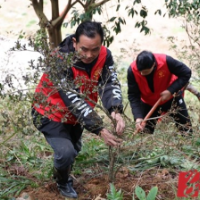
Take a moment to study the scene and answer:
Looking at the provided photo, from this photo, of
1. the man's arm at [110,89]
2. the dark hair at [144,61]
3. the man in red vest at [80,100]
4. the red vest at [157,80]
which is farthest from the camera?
the red vest at [157,80]

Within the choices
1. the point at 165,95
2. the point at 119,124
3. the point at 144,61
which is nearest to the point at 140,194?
the point at 119,124

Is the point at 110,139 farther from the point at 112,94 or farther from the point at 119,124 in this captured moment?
the point at 112,94

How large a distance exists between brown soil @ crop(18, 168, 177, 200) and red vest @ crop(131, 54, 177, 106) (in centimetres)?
103

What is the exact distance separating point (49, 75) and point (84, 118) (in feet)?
1.71

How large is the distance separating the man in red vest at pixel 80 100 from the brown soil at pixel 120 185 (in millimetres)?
132

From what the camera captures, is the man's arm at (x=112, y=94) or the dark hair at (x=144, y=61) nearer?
the man's arm at (x=112, y=94)

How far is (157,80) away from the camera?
14.1 feet

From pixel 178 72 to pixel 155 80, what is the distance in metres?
0.26

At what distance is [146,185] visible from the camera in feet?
11.1

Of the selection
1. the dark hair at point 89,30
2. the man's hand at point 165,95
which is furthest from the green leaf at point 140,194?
the man's hand at point 165,95

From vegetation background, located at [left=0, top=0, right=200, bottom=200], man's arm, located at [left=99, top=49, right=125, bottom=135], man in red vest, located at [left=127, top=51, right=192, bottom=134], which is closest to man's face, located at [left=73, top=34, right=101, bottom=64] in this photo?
man's arm, located at [left=99, top=49, right=125, bottom=135]

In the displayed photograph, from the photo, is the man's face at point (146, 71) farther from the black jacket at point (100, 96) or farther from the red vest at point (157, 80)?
the black jacket at point (100, 96)

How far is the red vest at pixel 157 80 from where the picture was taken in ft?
13.9

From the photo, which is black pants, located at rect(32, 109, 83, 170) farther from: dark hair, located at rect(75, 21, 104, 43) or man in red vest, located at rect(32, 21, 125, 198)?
dark hair, located at rect(75, 21, 104, 43)
